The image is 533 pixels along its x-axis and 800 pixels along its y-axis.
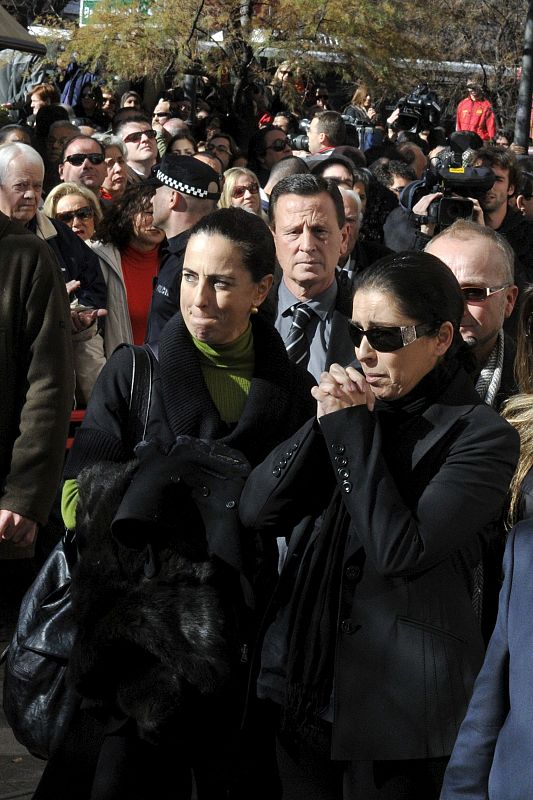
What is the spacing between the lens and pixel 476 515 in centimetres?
261

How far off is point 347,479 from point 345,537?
6.9 inches

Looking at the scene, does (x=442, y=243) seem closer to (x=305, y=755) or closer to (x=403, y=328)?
(x=403, y=328)

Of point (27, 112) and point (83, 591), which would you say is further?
point (27, 112)

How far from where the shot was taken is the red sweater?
6410mm

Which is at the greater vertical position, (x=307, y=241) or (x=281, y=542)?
(x=307, y=241)

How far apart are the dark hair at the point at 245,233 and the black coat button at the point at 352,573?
88 centimetres

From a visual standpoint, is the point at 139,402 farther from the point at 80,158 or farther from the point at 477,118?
the point at 477,118

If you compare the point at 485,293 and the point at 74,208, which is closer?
the point at 485,293

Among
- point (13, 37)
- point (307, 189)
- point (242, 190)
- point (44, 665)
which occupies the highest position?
point (13, 37)

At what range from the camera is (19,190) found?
19.5ft

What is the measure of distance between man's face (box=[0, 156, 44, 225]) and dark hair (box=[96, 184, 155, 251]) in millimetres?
535

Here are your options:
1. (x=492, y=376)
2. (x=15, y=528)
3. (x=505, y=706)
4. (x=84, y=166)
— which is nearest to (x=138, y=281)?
(x=84, y=166)

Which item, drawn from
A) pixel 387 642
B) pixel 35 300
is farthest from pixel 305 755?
pixel 35 300

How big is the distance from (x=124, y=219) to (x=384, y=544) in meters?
4.16
